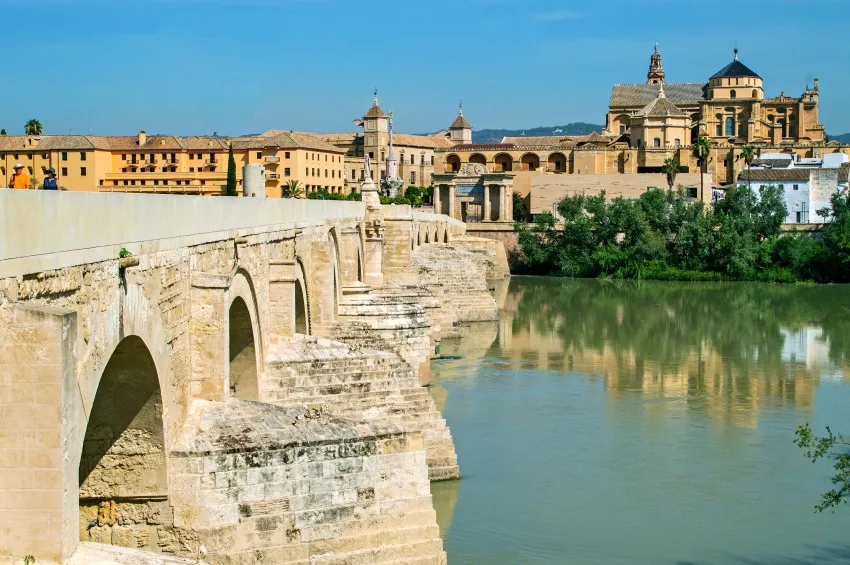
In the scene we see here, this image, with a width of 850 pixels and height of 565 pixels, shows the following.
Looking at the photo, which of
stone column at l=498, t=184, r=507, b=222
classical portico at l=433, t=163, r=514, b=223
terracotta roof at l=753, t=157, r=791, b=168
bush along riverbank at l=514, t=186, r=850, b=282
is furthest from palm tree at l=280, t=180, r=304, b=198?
terracotta roof at l=753, t=157, r=791, b=168

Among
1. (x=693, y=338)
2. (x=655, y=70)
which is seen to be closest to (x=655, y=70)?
(x=655, y=70)

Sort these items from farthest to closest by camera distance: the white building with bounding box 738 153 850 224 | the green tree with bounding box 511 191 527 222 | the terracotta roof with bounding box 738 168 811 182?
1. the green tree with bounding box 511 191 527 222
2. the terracotta roof with bounding box 738 168 811 182
3. the white building with bounding box 738 153 850 224

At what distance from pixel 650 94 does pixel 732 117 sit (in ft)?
28.0

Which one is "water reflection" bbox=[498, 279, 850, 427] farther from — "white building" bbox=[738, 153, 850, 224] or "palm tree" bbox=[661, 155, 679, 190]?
"palm tree" bbox=[661, 155, 679, 190]

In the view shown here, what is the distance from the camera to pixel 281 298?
14805 mm

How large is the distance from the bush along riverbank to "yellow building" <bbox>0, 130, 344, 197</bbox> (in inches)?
546

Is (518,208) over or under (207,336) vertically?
over

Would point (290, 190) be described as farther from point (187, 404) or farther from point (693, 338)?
point (187, 404)

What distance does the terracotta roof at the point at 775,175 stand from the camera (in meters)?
61.4

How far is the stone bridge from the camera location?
6176mm

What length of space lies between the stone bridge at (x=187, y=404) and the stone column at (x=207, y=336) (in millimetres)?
14

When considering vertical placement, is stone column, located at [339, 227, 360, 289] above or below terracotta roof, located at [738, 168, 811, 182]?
below

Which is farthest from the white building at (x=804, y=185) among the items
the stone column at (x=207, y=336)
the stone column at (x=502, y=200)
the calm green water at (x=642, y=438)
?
the stone column at (x=207, y=336)

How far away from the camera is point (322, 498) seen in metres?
9.27
